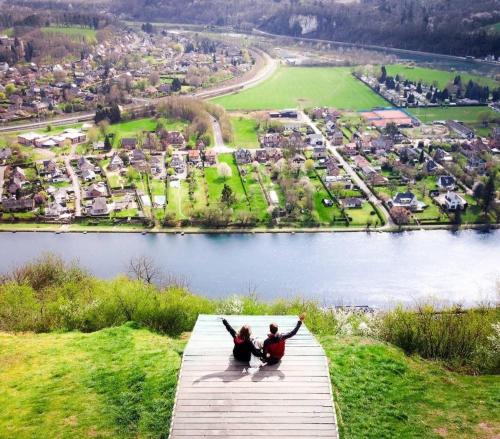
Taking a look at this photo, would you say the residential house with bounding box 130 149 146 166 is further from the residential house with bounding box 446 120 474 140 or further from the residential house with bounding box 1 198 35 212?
the residential house with bounding box 446 120 474 140

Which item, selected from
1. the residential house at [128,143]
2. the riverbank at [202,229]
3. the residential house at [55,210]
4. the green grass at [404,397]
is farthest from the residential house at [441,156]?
the green grass at [404,397]

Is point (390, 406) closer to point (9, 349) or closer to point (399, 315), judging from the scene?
point (399, 315)

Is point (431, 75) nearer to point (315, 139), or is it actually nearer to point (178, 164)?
point (315, 139)

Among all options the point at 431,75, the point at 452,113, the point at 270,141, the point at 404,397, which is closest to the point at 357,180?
the point at 270,141

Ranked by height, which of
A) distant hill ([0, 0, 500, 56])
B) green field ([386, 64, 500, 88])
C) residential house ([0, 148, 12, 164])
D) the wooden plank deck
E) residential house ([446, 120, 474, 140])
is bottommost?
residential house ([0, 148, 12, 164])

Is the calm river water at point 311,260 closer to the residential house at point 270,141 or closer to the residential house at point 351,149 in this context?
the residential house at point 351,149

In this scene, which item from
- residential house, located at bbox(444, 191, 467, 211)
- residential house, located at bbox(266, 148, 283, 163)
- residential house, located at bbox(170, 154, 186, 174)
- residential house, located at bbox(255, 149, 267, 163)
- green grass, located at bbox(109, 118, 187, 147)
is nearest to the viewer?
residential house, located at bbox(444, 191, 467, 211)

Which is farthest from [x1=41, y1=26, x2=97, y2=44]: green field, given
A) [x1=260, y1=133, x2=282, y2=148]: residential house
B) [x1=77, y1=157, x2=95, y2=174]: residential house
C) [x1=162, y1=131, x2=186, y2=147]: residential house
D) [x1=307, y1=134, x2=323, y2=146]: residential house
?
[x1=307, y1=134, x2=323, y2=146]: residential house
